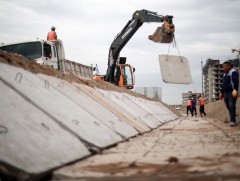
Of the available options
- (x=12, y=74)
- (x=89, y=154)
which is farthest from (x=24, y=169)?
(x=12, y=74)

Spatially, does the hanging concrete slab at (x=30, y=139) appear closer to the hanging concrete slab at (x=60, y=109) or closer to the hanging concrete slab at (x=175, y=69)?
the hanging concrete slab at (x=60, y=109)

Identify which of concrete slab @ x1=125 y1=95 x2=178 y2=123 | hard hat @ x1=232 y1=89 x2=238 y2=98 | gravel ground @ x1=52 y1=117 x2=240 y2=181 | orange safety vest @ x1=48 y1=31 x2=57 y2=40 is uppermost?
orange safety vest @ x1=48 y1=31 x2=57 y2=40

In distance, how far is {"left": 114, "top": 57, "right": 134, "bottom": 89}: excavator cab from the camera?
16.1 meters

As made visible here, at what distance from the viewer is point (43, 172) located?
1.90m

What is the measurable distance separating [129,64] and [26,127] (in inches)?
567

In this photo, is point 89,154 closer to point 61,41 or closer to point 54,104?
point 54,104

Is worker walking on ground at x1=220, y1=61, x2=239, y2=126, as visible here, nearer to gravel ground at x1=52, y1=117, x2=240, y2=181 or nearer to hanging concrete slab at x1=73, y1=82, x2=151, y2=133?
hanging concrete slab at x1=73, y1=82, x2=151, y2=133

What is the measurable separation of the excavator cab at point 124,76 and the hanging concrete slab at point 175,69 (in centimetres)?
446

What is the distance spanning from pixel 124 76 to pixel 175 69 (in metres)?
4.87

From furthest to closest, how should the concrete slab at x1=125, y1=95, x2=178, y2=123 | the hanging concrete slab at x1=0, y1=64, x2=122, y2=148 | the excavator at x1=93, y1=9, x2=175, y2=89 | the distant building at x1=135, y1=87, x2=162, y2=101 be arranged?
the distant building at x1=135, y1=87, x2=162, y2=101 → the excavator at x1=93, y1=9, x2=175, y2=89 → the concrete slab at x1=125, y1=95, x2=178, y2=123 → the hanging concrete slab at x1=0, y1=64, x2=122, y2=148

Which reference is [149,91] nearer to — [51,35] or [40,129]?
[51,35]

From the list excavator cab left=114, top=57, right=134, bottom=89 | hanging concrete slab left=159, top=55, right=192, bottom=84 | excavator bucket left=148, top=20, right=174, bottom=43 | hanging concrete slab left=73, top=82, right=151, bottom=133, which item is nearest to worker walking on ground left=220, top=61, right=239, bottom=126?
hanging concrete slab left=73, top=82, right=151, bottom=133

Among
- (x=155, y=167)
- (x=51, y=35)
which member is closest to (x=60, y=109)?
(x=155, y=167)

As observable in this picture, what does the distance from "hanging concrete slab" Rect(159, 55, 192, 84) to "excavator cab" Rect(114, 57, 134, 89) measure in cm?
446
